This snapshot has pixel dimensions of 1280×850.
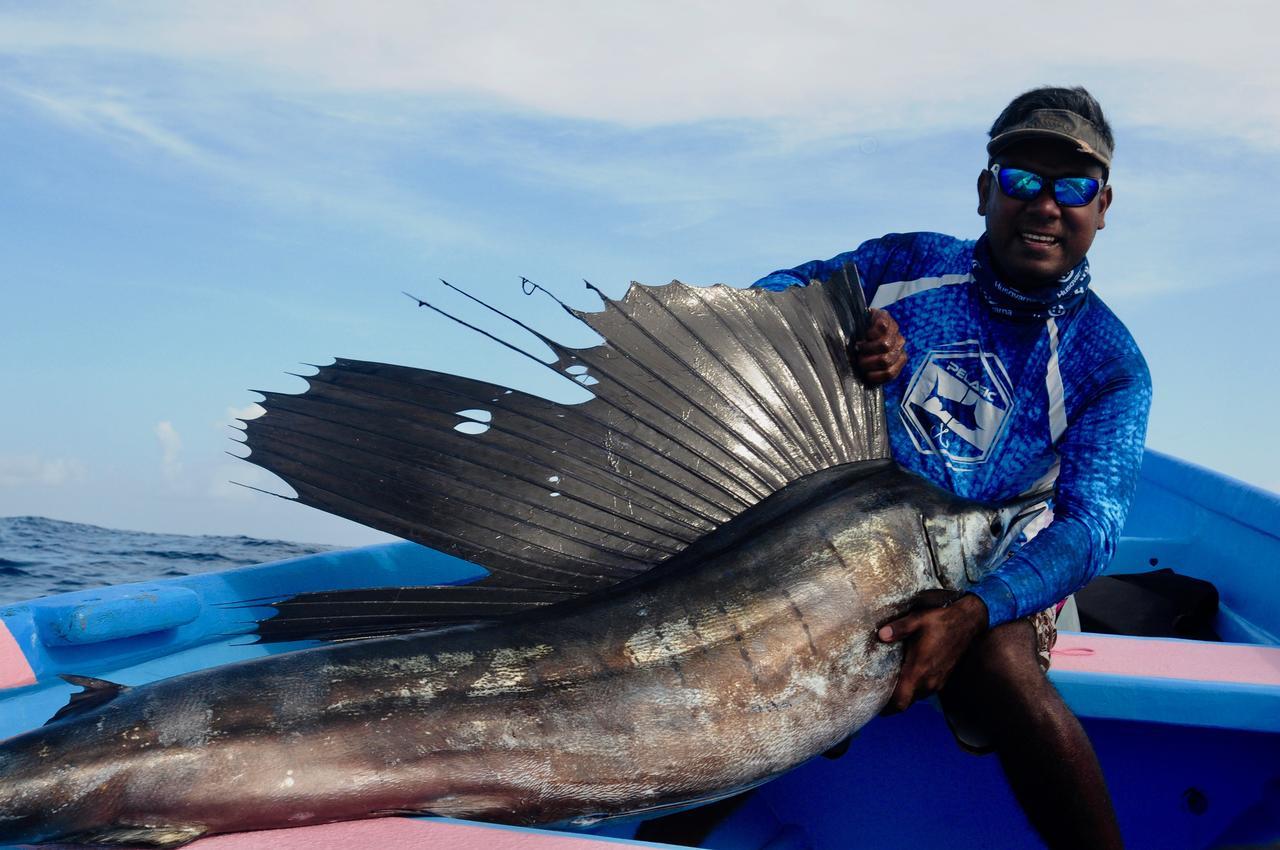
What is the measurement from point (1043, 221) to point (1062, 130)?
0.22 meters

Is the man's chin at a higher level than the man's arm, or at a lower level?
higher

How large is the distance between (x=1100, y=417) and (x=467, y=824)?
5.65ft

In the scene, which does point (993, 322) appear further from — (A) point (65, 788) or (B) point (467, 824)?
(A) point (65, 788)

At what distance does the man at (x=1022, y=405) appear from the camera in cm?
218

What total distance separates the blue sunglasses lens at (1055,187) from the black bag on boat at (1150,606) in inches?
72.6

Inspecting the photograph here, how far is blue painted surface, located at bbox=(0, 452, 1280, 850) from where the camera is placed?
2.48m

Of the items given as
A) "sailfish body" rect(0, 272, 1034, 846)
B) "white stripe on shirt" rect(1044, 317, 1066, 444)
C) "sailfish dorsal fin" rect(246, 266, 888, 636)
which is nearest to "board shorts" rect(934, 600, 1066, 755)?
"sailfish body" rect(0, 272, 1034, 846)

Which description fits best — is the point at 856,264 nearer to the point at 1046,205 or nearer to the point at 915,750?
the point at 1046,205

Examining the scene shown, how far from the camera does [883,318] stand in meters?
2.56

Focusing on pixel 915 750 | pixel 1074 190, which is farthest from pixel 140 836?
pixel 1074 190

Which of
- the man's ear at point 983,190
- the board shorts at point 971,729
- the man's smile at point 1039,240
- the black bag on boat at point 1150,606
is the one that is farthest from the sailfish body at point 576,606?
the black bag on boat at point 1150,606

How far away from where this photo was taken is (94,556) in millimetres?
12109

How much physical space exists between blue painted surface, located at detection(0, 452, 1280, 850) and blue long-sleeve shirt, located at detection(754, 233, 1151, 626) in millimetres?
474

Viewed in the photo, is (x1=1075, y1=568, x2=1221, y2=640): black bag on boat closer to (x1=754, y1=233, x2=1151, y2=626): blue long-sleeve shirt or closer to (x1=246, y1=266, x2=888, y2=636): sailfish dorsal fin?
(x1=754, y1=233, x2=1151, y2=626): blue long-sleeve shirt
